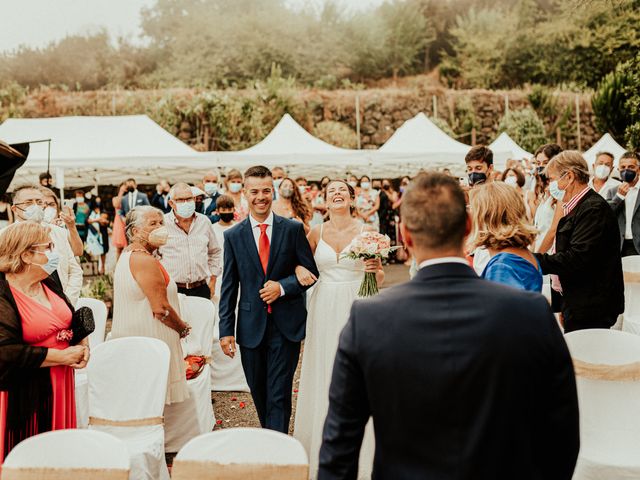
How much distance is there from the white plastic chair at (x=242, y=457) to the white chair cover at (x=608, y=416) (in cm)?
173

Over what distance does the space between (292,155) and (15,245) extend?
1176 cm

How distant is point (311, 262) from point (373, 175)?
14.9 metres

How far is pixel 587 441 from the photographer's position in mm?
3318

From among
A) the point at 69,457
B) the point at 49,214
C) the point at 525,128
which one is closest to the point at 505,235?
the point at 69,457

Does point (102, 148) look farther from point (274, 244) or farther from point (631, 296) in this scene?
point (631, 296)

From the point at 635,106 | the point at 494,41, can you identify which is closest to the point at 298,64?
the point at 494,41

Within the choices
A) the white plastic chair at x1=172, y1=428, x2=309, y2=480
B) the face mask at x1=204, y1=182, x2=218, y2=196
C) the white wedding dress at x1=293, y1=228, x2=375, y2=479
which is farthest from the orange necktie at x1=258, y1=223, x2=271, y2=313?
the face mask at x1=204, y1=182, x2=218, y2=196

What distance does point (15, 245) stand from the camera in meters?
3.17

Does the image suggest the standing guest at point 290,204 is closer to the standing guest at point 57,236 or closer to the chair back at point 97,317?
the standing guest at point 57,236

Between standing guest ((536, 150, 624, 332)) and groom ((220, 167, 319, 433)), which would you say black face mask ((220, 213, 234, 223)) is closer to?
groom ((220, 167, 319, 433))

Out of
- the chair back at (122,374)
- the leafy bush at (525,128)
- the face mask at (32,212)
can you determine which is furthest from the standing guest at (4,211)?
the leafy bush at (525,128)

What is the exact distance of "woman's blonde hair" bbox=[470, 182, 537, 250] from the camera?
3070 millimetres

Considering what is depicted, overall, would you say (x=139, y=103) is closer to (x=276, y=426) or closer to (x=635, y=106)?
(x=635, y=106)

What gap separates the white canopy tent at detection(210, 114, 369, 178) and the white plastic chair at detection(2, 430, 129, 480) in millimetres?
12079
